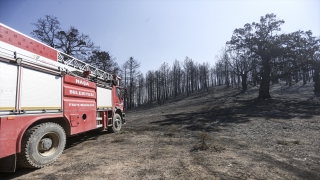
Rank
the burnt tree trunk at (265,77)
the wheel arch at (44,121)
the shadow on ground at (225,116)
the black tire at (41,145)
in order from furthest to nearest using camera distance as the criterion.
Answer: the burnt tree trunk at (265,77), the shadow on ground at (225,116), the black tire at (41,145), the wheel arch at (44,121)

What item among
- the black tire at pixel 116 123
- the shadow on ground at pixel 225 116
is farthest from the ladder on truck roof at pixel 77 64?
the shadow on ground at pixel 225 116

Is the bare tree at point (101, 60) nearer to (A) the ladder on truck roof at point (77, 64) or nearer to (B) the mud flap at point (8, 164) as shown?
(A) the ladder on truck roof at point (77, 64)

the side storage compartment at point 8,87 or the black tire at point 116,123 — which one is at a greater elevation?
the side storage compartment at point 8,87

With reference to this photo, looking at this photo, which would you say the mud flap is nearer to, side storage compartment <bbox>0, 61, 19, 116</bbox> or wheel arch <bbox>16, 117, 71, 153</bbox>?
wheel arch <bbox>16, 117, 71, 153</bbox>

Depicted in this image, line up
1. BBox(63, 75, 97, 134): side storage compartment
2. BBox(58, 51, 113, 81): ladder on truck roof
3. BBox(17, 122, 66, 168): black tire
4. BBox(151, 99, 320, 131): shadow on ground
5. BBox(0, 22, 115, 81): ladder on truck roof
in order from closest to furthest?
BBox(0, 22, 115, 81): ladder on truck roof
BBox(17, 122, 66, 168): black tire
BBox(63, 75, 97, 134): side storage compartment
BBox(58, 51, 113, 81): ladder on truck roof
BBox(151, 99, 320, 131): shadow on ground

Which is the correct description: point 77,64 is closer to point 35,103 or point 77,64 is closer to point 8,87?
point 35,103

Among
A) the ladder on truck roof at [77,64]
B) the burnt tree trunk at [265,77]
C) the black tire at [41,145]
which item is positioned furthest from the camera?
the burnt tree trunk at [265,77]

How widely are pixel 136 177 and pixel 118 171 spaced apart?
2.14 ft

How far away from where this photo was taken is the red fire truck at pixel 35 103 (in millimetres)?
4289

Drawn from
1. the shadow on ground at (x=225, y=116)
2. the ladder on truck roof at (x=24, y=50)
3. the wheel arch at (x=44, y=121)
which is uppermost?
the ladder on truck roof at (x=24, y=50)

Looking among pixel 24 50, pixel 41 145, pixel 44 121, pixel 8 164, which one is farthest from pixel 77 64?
pixel 8 164

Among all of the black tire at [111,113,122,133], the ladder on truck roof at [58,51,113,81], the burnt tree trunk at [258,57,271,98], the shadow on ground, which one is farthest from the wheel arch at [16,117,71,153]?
the burnt tree trunk at [258,57,271,98]

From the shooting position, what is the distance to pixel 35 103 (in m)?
5.07

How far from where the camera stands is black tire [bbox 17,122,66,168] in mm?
4680
